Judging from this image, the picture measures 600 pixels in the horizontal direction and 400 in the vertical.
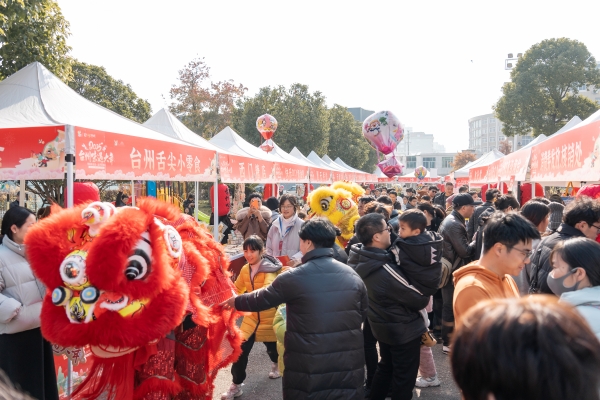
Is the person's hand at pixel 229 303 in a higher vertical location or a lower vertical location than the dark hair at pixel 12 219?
lower

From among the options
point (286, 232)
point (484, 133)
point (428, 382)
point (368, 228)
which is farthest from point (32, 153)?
point (484, 133)

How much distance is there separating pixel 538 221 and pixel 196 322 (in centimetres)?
323

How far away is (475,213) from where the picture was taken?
20.8 ft

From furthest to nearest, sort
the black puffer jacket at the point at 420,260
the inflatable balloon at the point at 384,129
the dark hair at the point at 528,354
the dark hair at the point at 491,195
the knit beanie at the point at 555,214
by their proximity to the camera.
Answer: the inflatable balloon at the point at 384,129, the dark hair at the point at 491,195, the knit beanie at the point at 555,214, the black puffer jacket at the point at 420,260, the dark hair at the point at 528,354

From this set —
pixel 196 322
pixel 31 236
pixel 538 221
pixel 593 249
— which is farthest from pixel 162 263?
pixel 538 221

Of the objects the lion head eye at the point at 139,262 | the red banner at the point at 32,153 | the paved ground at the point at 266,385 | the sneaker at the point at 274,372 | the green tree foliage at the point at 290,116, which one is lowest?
the paved ground at the point at 266,385

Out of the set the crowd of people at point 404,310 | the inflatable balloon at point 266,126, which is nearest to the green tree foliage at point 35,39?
the crowd of people at point 404,310

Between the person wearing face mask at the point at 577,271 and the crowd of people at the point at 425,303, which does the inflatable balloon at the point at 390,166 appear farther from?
the person wearing face mask at the point at 577,271

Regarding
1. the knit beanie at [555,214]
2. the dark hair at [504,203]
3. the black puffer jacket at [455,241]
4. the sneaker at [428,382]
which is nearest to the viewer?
the sneaker at [428,382]

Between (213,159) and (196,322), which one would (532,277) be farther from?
(213,159)

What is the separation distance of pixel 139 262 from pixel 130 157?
315cm

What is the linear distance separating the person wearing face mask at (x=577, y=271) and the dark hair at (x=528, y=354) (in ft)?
4.45

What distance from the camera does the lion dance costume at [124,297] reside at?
86.8 inches

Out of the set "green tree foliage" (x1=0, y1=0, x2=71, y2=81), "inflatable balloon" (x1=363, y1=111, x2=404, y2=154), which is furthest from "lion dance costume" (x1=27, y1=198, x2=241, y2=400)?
"inflatable balloon" (x1=363, y1=111, x2=404, y2=154)
